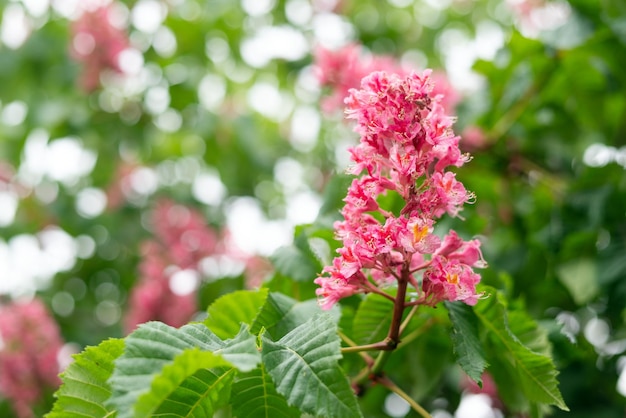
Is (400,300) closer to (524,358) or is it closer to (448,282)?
(448,282)

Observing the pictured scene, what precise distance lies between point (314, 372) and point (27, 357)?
283 cm

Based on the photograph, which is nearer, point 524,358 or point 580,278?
point 524,358

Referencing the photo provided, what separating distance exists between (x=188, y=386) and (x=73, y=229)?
12.6 feet

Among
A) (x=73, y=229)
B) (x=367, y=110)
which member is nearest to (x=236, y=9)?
(x=73, y=229)

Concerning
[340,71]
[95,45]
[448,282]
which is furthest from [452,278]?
[95,45]

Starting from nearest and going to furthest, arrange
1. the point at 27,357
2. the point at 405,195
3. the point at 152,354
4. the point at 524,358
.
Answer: the point at 152,354 → the point at 405,195 → the point at 524,358 → the point at 27,357

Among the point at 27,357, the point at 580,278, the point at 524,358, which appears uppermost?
the point at 524,358

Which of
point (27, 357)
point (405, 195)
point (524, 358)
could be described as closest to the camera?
point (405, 195)

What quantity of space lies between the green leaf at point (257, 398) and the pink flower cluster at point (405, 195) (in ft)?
0.76

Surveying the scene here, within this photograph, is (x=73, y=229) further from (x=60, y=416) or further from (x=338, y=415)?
(x=338, y=415)

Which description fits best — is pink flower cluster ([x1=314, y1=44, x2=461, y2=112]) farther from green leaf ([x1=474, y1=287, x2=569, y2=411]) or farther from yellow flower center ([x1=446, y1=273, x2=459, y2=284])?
yellow flower center ([x1=446, y1=273, x2=459, y2=284])

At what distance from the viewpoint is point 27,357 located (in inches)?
146

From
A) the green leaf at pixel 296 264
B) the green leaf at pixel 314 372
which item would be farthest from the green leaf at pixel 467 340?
the green leaf at pixel 296 264

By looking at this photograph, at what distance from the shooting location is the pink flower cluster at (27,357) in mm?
3656
